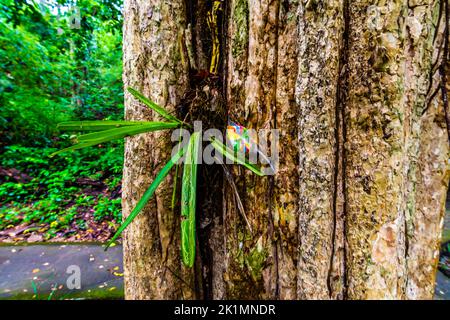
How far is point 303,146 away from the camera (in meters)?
0.59

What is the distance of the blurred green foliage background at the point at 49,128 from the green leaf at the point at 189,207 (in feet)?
8.08

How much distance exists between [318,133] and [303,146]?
0.16ft

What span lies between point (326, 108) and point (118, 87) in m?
6.34

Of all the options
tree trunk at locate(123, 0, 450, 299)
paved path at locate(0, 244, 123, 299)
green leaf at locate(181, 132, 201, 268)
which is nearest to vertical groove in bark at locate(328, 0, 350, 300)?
tree trunk at locate(123, 0, 450, 299)

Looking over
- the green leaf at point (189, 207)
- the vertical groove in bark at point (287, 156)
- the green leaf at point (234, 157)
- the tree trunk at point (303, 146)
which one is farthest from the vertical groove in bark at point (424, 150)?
the green leaf at point (189, 207)

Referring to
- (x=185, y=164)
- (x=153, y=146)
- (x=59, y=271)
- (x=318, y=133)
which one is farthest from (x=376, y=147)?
(x=59, y=271)

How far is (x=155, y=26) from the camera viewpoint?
73cm

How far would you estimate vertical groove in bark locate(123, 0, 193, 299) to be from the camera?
742 millimetres

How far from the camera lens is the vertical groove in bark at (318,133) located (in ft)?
1.78

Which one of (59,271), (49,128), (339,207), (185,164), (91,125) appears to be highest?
(49,128)

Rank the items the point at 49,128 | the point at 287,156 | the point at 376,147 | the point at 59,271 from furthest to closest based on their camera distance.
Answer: the point at 49,128
the point at 59,271
the point at 287,156
the point at 376,147

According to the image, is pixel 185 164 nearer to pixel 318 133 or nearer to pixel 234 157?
pixel 234 157

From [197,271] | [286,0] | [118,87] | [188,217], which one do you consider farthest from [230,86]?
[118,87]

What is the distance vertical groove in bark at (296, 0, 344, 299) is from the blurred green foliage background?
2.61 metres
